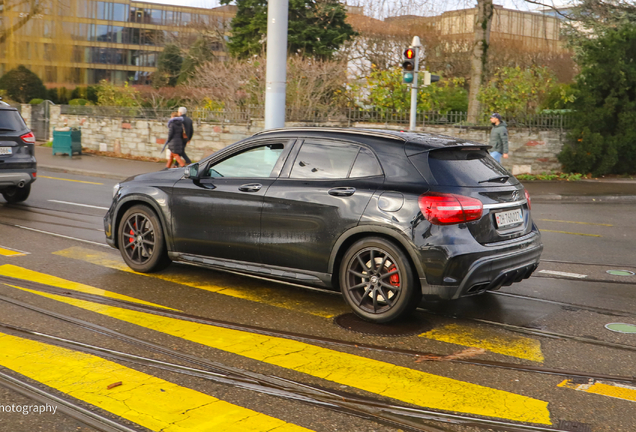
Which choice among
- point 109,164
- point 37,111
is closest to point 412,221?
point 109,164

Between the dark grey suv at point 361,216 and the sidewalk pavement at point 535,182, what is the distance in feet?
35.3

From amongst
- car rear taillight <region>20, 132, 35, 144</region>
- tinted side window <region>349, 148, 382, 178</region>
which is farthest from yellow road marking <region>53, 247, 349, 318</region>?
car rear taillight <region>20, 132, 35, 144</region>

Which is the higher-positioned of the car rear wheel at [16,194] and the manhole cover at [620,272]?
the car rear wheel at [16,194]

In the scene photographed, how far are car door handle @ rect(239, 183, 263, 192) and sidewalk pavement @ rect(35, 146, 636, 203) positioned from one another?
436 inches

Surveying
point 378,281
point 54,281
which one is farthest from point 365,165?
point 54,281

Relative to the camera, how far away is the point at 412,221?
5562mm

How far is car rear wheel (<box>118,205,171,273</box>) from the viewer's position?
7.29m

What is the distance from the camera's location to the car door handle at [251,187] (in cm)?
653

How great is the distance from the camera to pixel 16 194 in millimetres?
13156

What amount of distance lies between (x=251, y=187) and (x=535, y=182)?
549 inches

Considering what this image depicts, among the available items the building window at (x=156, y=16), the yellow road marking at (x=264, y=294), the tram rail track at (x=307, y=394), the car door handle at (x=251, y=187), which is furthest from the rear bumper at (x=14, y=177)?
the building window at (x=156, y=16)

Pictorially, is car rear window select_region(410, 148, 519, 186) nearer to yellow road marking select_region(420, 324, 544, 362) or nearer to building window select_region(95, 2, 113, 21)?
yellow road marking select_region(420, 324, 544, 362)

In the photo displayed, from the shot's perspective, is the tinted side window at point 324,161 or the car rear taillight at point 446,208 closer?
the car rear taillight at point 446,208

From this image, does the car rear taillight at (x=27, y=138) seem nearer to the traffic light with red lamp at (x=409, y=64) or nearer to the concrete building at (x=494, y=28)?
the traffic light with red lamp at (x=409, y=64)
